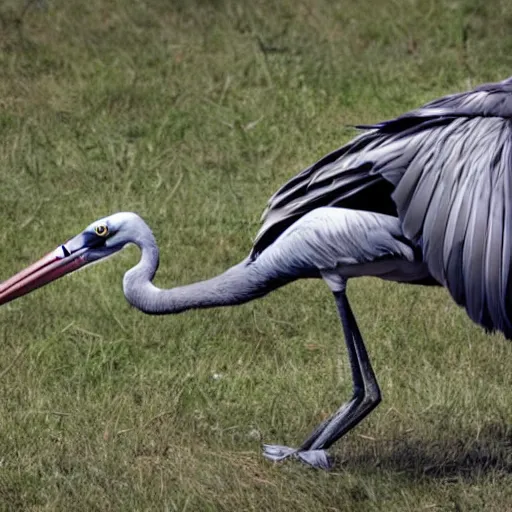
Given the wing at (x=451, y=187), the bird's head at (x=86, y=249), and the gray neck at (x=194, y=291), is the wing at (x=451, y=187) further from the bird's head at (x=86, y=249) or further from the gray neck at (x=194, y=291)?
the bird's head at (x=86, y=249)

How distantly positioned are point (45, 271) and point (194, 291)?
0.61m

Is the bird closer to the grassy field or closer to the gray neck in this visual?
the gray neck

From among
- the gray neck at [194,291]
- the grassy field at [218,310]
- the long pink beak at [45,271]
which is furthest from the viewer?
the long pink beak at [45,271]

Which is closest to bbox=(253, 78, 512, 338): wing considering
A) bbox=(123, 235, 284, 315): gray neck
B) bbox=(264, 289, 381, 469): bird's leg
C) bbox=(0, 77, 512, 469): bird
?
bbox=(0, 77, 512, 469): bird

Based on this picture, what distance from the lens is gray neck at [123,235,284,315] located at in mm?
5684

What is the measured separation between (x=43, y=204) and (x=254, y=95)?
1.91 meters

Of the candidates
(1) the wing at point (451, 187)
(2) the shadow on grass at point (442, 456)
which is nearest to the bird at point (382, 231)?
(1) the wing at point (451, 187)

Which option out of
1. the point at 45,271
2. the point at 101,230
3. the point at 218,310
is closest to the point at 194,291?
the point at 101,230

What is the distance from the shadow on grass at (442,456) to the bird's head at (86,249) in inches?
45.6

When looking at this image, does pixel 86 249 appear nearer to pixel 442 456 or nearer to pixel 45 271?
pixel 45 271

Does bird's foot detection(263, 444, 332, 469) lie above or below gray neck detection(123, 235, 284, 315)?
below

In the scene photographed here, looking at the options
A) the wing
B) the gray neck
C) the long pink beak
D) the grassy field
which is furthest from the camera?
the long pink beak

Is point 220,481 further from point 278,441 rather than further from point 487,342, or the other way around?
point 487,342

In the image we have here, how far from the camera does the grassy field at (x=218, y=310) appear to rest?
19.0 feet
